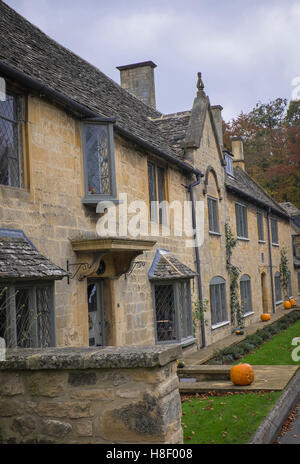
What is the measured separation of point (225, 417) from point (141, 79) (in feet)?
55.2

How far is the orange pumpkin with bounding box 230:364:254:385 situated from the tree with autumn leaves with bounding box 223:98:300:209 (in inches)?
1467

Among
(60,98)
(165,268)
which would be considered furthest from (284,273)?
(60,98)

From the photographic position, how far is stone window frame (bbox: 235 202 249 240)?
2253cm

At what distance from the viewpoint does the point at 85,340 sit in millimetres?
9797

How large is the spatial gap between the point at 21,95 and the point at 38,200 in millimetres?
1845

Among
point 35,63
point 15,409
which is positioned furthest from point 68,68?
point 15,409

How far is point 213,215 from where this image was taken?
18.8 m

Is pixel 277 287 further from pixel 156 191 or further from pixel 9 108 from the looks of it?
pixel 9 108

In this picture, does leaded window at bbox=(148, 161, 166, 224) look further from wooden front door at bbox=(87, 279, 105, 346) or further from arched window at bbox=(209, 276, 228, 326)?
arched window at bbox=(209, 276, 228, 326)

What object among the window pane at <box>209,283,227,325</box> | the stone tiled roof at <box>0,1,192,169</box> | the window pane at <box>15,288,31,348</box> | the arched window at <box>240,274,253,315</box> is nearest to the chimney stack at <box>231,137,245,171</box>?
the arched window at <box>240,274,253,315</box>

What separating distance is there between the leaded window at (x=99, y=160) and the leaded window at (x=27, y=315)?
2.69 metres

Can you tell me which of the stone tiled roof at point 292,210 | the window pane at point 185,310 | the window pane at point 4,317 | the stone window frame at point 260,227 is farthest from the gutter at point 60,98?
the stone tiled roof at point 292,210

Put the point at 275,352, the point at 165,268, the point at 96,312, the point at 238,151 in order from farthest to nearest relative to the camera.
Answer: the point at 238,151, the point at 275,352, the point at 165,268, the point at 96,312

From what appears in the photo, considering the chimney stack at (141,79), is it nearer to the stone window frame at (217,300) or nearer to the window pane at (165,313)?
the stone window frame at (217,300)
